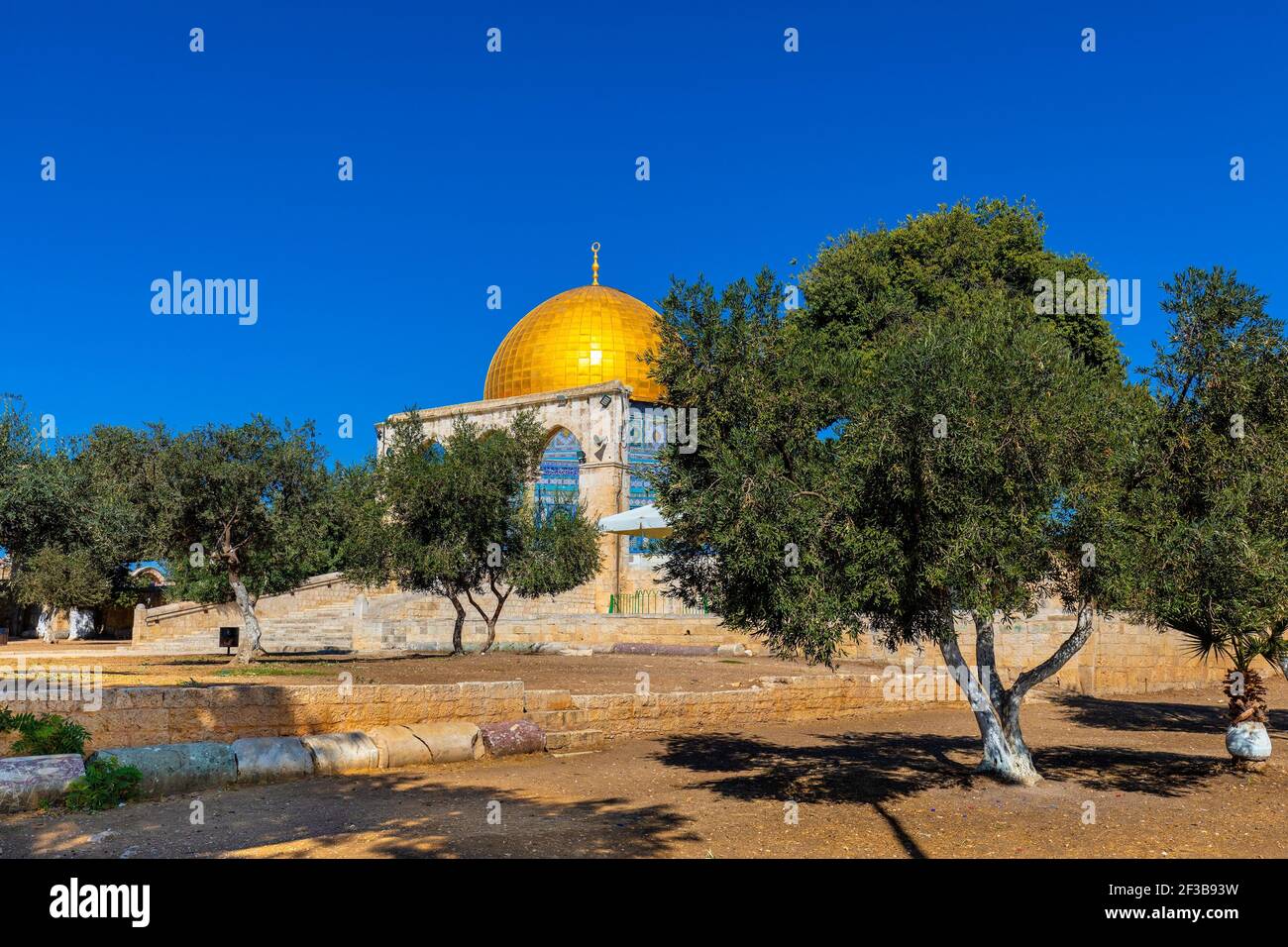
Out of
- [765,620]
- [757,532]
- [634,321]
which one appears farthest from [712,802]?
[634,321]

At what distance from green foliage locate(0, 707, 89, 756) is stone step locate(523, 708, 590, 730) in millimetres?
5875

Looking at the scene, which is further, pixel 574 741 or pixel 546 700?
pixel 546 700

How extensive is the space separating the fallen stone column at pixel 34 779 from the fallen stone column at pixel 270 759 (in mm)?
1659

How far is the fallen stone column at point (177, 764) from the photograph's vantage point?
31.6 feet

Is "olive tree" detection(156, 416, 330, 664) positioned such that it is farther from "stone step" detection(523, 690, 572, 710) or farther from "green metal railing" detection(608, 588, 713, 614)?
"green metal railing" detection(608, 588, 713, 614)

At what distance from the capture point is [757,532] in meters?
9.26

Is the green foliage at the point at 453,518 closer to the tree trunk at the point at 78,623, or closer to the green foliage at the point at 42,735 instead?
the green foliage at the point at 42,735

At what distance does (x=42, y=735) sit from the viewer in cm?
972

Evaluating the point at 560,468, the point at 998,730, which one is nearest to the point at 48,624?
the point at 560,468

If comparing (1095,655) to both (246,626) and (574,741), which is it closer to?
(574,741)

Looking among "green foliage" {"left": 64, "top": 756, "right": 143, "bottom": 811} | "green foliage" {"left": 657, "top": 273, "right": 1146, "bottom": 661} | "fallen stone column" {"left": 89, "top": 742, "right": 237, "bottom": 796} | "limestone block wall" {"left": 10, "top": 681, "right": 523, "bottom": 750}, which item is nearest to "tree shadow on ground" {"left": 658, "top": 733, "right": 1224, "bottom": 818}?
"green foliage" {"left": 657, "top": 273, "right": 1146, "bottom": 661}

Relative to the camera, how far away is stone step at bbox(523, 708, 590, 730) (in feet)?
46.3

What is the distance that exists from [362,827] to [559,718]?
18.9 ft
